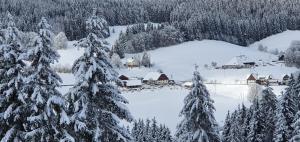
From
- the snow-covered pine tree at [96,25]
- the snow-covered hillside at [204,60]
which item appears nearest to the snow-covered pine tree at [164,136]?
the snow-covered pine tree at [96,25]

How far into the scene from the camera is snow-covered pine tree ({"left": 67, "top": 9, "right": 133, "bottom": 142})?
1725 centimetres

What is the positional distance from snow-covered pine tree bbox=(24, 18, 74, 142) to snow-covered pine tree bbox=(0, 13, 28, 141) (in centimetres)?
84

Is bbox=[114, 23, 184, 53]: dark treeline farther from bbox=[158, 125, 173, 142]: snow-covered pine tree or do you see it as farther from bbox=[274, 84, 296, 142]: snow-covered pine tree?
bbox=[274, 84, 296, 142]: snow-covered pine tree

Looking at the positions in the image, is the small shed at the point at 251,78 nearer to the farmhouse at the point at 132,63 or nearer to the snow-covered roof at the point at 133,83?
the snow-covered roof at the point at 133,83

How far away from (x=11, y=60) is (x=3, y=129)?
10.3 ft

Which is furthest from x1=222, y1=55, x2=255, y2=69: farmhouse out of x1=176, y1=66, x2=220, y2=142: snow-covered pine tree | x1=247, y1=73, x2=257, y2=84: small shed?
x1=176, y1=66, x2=220, y2=142: snow-covered pine tree

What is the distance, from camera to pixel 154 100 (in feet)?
335

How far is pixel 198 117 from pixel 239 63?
136891 millimetres

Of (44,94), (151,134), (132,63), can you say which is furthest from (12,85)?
(132,63)

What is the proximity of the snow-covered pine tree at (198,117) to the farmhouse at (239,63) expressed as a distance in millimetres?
132004

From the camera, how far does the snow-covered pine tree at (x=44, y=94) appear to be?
17.2m

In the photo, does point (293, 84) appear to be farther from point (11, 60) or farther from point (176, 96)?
point (176, 96)

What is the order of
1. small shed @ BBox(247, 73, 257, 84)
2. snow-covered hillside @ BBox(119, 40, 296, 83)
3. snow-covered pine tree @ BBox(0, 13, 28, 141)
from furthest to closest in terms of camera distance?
snow-covered hillside @ BBox(119, 40, 296, 83) < small shed @ BBox(247, 73, 257, 84) < snow-covered pine tree @ BBox(0, 13, 28, 141)

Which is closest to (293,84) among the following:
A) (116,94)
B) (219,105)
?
(116,94)
